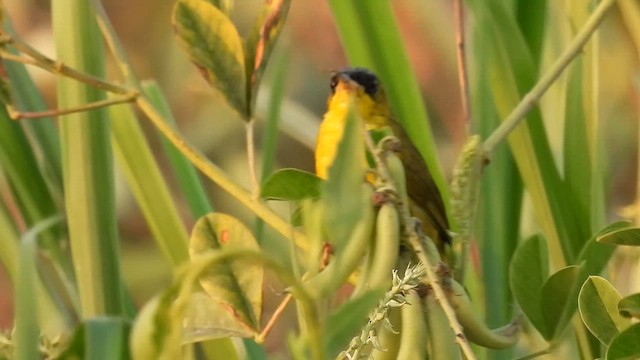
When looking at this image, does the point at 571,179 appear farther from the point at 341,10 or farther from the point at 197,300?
the point at 197,300

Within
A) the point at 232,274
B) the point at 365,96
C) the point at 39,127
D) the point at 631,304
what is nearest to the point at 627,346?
the point at 631,304

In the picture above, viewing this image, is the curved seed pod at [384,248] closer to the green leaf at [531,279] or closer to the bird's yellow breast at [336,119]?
the green leaf at [531,279]

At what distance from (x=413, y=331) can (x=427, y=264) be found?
0.08ft

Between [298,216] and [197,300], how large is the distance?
0.30 feet

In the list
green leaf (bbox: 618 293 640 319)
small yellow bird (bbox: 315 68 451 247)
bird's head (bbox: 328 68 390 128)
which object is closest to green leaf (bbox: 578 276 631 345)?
green leaf (bbox: 618 293 640 319)

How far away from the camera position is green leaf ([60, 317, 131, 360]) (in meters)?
0.32

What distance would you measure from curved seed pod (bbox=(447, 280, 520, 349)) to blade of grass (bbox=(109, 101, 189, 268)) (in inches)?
10.3

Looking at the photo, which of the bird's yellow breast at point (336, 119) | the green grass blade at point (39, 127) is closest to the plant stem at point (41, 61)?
the green grass blade at point (39, 127)

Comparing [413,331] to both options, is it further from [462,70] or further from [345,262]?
[462,70]

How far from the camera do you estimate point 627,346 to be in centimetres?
35

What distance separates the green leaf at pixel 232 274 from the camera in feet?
1.09

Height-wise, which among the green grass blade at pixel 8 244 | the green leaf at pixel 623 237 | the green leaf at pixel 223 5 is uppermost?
the green leaf at pixel 223 5

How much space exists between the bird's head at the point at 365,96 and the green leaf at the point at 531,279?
328 millimetres

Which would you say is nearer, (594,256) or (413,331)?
(413,331)
